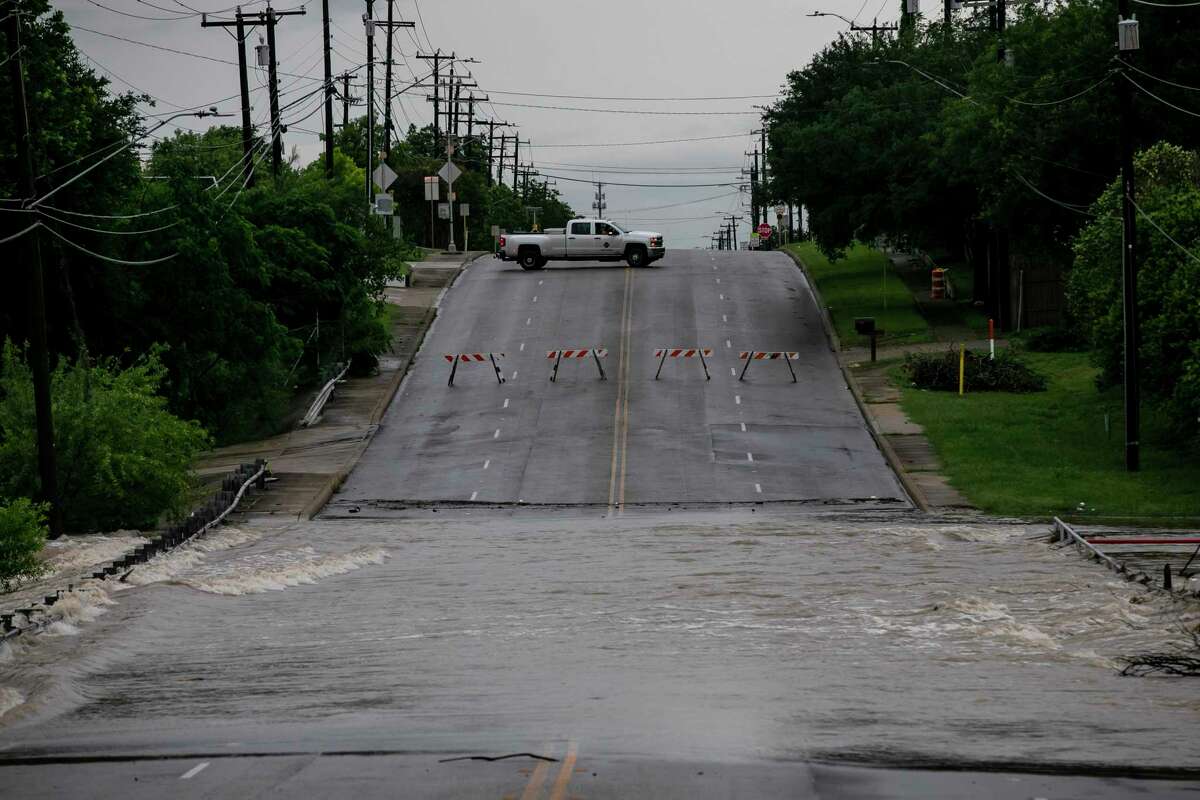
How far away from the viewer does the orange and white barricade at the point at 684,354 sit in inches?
2117

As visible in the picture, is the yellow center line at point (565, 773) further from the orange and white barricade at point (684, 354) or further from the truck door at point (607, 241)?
the truck door at point (607, 241)

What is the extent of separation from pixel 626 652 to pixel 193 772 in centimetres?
751

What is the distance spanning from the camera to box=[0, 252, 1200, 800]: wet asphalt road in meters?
14.4

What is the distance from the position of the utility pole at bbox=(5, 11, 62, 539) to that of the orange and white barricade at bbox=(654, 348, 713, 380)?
23325 mm

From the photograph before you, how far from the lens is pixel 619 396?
51.2 meters

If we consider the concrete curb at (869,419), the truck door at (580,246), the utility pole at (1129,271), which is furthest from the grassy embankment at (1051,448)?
the truck door at (580,246)

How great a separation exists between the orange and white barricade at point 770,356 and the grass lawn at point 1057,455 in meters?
4.57

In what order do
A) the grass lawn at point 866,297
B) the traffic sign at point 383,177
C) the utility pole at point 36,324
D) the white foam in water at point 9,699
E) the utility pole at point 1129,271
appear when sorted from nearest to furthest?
the white foam in water at point 9,699, the utility pole at point 36,324, the utility pole at point 1129,271, the grass lawn at point 866,297, the traffic sign at point 383,177

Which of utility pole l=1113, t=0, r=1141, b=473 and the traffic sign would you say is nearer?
utility pole l=1113, t=0, r=1141, b=473

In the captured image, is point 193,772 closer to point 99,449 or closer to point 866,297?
point 99,449

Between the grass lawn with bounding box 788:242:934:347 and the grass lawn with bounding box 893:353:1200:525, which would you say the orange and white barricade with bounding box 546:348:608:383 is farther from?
the grass lawn with bounding box 788:242:934:347

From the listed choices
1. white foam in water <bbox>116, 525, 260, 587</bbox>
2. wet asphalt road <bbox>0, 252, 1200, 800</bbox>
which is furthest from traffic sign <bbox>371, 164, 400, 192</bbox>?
white foam in water <bbox>116, 525, 260, 587</bbox>

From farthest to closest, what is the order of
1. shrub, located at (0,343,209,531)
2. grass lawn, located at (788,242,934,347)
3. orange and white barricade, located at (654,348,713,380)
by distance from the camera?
grass lawn, located at (788,242,934,347) < orange and white barricade, located at (654,348,713,380) < shrub, located at (0,343,209,531)

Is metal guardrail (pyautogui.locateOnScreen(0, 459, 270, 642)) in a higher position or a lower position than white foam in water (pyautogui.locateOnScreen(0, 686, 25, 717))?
lower
